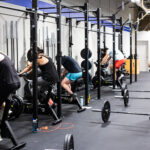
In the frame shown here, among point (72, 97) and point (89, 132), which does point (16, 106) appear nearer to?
point (72, 97)

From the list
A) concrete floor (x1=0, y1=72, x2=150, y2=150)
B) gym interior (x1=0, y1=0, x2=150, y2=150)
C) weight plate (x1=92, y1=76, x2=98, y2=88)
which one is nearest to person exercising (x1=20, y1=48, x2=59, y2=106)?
gym interior (x1=0, y1=0, x2=150, y2=150)

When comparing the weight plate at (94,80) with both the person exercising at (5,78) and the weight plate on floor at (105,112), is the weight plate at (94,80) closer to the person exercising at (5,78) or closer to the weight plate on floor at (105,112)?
the weight plate on floor at (105,112)

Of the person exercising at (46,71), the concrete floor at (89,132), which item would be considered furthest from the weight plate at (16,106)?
the person exercising at (46,71)

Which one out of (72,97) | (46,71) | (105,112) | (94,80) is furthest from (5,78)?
(94,80)

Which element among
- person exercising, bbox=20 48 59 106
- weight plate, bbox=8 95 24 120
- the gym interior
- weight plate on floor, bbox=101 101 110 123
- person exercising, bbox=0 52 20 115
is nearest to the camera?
person exercising, bbox=0 52 20 115

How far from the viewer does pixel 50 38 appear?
656 cm

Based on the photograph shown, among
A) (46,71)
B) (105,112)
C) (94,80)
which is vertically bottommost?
(105,112)

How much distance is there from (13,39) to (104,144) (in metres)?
3.11

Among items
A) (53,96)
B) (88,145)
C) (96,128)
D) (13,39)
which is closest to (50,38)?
(13,39)

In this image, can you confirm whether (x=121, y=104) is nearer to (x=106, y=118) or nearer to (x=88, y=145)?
(x=106, y=118)

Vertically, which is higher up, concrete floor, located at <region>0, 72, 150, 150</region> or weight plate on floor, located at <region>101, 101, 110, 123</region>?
weight plate on floor, located at <region>101, 101, 110, 123</region>

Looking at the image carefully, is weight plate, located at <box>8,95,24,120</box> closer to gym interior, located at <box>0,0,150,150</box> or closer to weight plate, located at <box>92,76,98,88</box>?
gym interior, located at <box>0,0,150,150</box>

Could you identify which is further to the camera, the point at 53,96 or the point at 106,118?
the point at 53,96

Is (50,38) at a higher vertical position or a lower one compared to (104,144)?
higher
